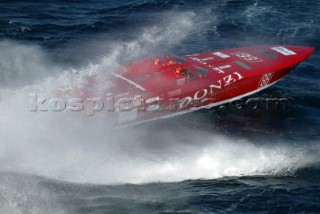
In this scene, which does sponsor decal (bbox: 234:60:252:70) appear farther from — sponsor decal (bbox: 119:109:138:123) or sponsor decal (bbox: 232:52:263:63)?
sponsor decal (bbox: 119:109:138:123)

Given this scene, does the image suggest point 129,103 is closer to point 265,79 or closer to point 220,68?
point 220,68

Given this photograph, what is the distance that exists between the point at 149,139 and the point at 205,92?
3.91 meters

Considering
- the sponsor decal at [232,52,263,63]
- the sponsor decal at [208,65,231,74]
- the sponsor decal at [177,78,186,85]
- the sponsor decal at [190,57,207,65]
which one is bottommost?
the sponsor decal at [177,78,186,85]

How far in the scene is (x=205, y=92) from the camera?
76.4 feet

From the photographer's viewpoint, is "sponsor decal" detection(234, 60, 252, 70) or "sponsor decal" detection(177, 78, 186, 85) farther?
"sponsor decal" detection(234, 60, 252, 70)

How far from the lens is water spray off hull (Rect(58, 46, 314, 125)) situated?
2166 cm

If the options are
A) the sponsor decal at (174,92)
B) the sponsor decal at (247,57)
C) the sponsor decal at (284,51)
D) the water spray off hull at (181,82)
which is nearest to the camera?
the water spray off hull at (181,82)

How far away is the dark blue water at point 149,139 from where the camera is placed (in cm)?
1733

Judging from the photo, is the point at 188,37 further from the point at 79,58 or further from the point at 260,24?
the point at 79,58

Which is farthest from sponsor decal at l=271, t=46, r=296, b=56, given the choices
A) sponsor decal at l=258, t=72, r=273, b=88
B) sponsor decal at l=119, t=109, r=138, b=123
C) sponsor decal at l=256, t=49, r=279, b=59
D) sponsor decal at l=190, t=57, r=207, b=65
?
sponsor decal at l=119, t=109, r=138, b=123

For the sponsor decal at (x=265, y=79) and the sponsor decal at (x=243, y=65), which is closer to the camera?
the sponsor decal at (x=243, y=65)

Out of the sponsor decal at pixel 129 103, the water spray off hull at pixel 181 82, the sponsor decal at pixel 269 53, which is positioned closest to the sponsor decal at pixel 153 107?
the water spray off hull at pixel 181 82

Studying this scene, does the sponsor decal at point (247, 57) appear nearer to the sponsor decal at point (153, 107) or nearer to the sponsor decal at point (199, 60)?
the sponsor decal at point (199, 60)

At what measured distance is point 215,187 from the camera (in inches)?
720
